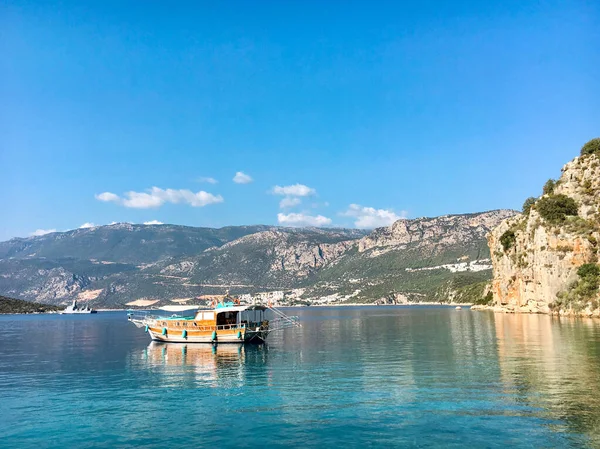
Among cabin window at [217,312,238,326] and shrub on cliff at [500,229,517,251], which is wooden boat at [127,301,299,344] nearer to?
cabin window at [217,312,238,326]

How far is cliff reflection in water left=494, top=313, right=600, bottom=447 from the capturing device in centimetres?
2266

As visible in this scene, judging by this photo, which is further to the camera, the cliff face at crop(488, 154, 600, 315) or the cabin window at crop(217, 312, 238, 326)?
the cliff face at crop(488, 154, 600, 315)

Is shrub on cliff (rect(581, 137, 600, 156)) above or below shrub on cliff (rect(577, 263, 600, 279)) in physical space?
above

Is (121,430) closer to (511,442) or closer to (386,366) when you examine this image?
(511,442)

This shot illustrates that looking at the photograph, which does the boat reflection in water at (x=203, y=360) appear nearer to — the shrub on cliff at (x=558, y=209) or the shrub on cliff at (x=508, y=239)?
the shrub on cliff at (x=558, y=209)

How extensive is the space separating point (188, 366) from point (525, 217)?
109 metres

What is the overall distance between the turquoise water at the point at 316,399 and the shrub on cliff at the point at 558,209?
186 feet

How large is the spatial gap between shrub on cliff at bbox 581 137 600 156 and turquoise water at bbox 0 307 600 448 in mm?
73429

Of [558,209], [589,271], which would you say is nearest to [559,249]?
[589,271]

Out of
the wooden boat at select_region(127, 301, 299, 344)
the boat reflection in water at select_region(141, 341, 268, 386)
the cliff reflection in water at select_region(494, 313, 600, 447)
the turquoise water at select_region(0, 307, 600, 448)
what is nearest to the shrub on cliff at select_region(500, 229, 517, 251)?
the cliff reflection in water at select_region(494, 313, 600, 447)

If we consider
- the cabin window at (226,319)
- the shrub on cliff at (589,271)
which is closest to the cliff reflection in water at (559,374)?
the cabin window at (226,319)

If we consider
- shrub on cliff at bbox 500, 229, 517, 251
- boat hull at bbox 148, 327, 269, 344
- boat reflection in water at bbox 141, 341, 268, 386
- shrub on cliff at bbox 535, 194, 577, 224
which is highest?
shrub on cliff at bbox 535, 194, 577, 224

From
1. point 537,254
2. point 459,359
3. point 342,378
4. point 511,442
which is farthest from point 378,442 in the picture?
point 537,254

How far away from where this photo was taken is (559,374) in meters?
32.6
